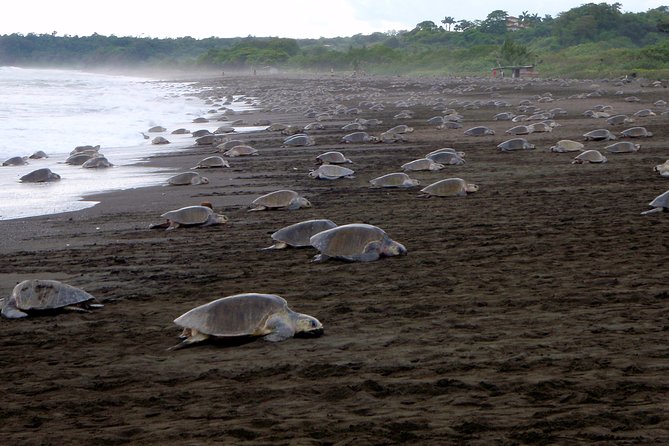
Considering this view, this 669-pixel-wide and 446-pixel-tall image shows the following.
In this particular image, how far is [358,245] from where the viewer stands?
647 centimetres

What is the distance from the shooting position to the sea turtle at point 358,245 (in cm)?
644

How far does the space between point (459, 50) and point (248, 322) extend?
75.8 meters

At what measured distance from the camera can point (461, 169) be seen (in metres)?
12.0

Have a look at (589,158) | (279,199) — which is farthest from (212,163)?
(589,158)

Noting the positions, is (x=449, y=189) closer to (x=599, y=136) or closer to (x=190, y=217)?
(x=190, y=217)

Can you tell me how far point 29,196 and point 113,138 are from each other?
1093cm

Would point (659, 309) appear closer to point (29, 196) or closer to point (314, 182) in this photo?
point (314, 182)

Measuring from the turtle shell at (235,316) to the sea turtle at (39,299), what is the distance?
100 cm

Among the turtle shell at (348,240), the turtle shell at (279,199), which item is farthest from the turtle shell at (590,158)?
the turtle shell at (348,240)

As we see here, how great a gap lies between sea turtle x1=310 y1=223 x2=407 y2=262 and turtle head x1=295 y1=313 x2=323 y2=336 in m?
1.83

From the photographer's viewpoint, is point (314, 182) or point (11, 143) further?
point (11, 143)

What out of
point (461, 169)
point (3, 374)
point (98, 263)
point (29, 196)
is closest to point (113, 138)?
point (29, 196)

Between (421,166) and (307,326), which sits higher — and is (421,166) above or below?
above

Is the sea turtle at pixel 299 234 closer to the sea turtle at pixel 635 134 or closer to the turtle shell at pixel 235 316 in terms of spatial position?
the turtle shell at pixel 235 316
